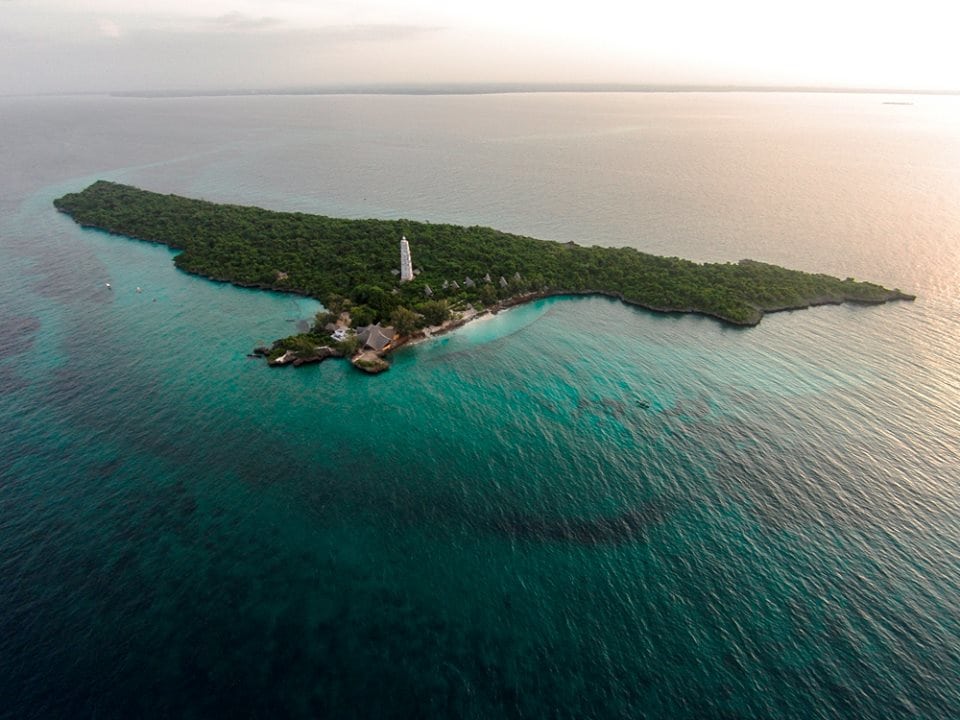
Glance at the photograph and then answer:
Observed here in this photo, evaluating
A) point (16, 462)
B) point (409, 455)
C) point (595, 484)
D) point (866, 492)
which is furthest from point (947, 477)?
point (16, 462)

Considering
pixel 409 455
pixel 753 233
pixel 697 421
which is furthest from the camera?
pixel 753 233

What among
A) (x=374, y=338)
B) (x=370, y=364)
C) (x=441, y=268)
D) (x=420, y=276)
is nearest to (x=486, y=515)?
(x=370, y=364)

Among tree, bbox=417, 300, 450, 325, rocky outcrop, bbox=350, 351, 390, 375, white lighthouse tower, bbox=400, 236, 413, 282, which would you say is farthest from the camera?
white lighthouse tower, bbox=400, 236, 413, 282

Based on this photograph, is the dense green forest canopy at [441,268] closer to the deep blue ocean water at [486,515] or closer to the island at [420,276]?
the island at [420,276]

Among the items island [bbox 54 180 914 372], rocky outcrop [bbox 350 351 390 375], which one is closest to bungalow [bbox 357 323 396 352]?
island [bbox 54 180 914 372]

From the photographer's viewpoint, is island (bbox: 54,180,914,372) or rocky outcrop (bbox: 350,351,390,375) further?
island (bbox: 54,180,914,372)

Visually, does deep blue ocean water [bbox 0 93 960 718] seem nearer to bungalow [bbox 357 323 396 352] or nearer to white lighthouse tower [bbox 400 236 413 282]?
bungalow [bbox 357 323 396 352]

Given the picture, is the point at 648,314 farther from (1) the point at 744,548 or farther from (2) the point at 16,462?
(2) the point at 16,462
